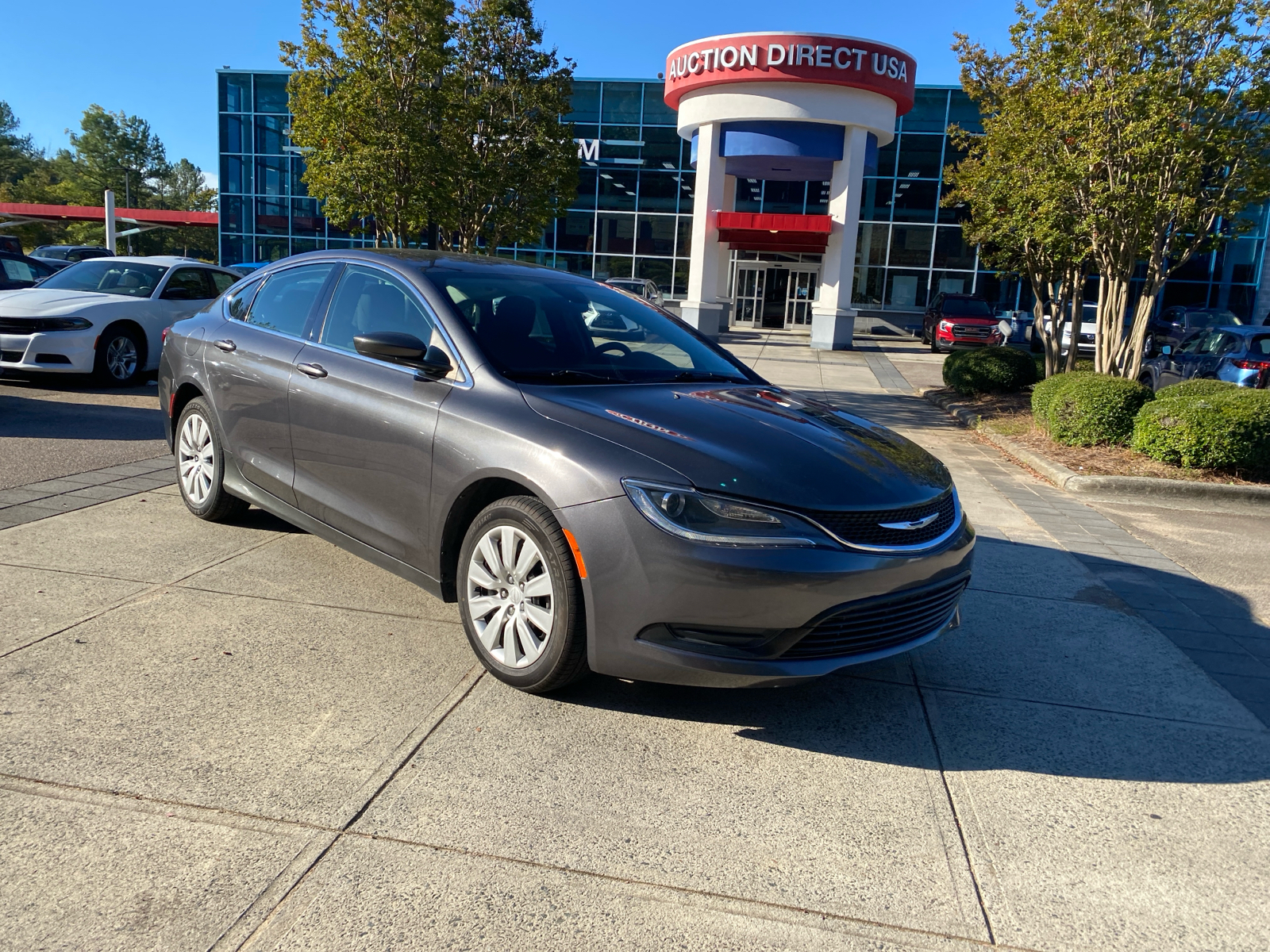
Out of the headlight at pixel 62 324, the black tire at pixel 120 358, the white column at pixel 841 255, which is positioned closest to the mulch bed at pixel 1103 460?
the black tire at pixel 120 358

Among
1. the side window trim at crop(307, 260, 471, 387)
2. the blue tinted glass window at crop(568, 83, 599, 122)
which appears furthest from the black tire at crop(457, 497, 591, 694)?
the blue tinted glass window at crop(568, 83, 599, 122)

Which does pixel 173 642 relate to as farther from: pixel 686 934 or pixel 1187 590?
pixel 1187 590

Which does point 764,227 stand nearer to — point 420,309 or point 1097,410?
point 1097,410

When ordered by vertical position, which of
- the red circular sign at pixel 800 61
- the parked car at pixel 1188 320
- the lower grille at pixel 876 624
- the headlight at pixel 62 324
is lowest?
the lower grille at pixel 876 624

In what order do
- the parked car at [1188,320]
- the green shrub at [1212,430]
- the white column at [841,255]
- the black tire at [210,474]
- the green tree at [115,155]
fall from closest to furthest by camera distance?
the black tire at [210,474] → the green shrub at [1212,430] → the parked car at [1188,320] → the white column at [841,255] → the green tree at [115,155]

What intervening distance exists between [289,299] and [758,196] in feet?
112

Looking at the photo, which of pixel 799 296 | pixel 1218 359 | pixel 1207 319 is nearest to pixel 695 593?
pixel 1218 359

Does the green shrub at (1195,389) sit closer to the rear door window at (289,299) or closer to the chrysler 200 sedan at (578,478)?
the chrysler 200 sedan at (578,478)

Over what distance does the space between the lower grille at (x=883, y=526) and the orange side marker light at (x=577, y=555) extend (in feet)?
2.62

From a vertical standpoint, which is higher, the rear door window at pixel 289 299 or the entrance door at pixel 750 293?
the entrance door at pixel 750 293

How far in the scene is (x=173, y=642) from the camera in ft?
13.1

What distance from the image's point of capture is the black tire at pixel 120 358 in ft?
35.5

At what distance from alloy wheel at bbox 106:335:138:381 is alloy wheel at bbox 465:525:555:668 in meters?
9.08

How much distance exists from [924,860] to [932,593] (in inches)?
43.1
